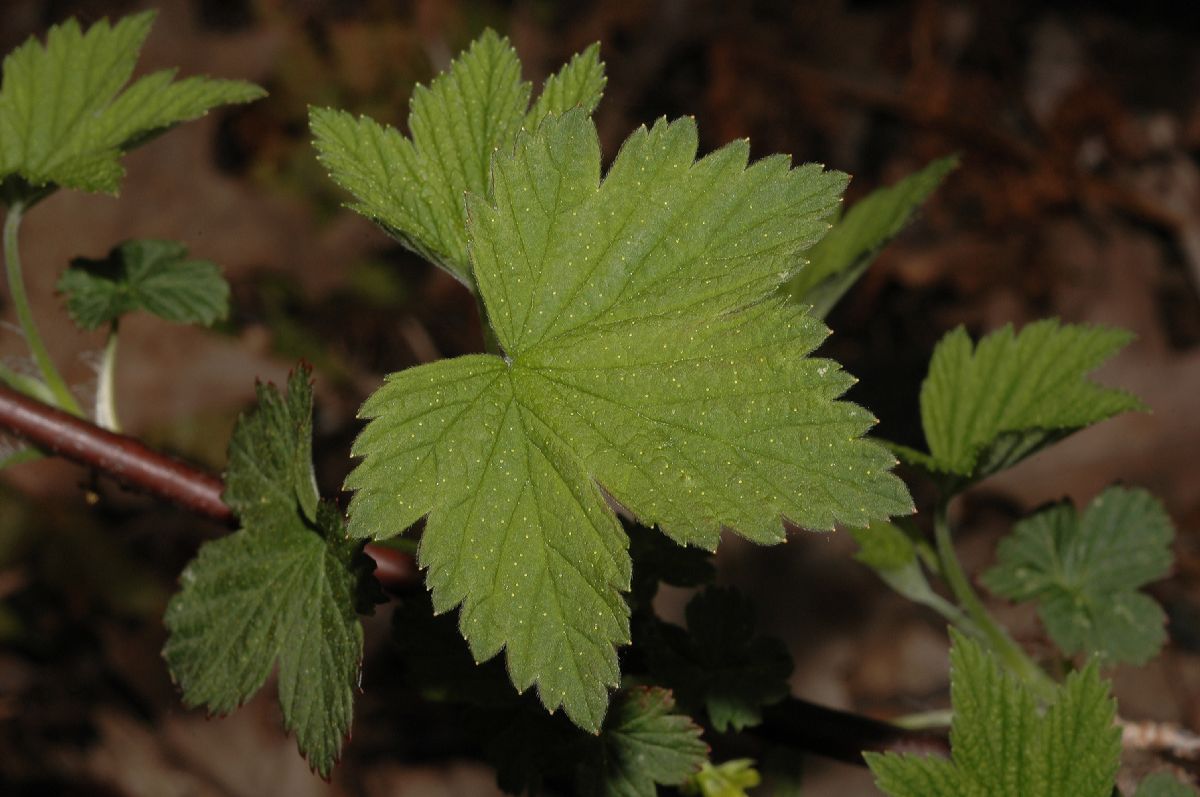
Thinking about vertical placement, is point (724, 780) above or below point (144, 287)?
below

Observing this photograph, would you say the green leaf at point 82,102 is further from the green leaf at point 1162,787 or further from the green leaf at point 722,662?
the green leaf at point 1162,787

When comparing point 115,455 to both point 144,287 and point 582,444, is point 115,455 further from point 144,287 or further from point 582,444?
point 582,444

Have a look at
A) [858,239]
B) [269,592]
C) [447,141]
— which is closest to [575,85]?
[447,141]

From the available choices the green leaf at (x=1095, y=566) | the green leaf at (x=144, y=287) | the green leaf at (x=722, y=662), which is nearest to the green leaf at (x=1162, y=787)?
the green leaf at (x=1095, y=566)

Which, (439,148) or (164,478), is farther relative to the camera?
(164,478)

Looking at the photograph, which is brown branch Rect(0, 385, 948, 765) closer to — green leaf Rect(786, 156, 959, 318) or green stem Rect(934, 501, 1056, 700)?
→ green stem Rect(934, 501, 1056, 700)

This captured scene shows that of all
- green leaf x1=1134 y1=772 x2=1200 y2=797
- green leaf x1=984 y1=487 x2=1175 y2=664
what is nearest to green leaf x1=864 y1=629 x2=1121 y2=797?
green leaf x1=1134 y1=772 x2=1200 y2=797
